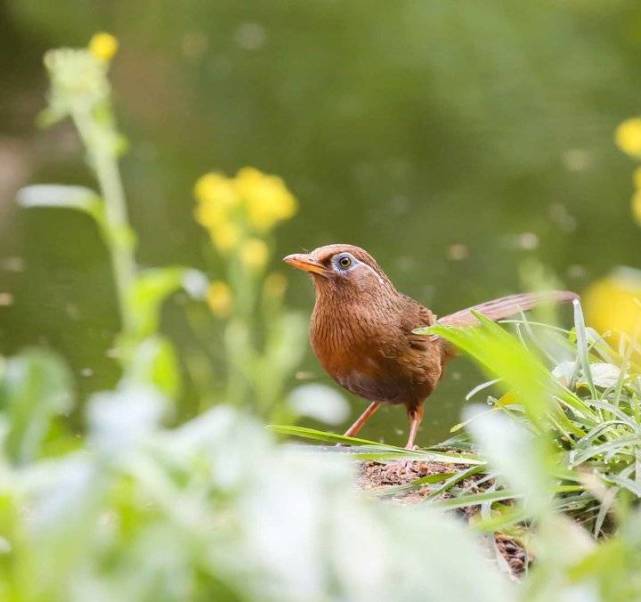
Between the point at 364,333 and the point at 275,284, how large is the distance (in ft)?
7.80

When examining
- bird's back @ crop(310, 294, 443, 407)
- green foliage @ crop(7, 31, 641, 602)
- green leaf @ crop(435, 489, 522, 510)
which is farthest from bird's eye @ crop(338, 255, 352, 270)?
green foliage @ crop(7, 31, 641, 602)

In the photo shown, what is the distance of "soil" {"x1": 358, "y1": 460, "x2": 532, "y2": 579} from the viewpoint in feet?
10.8

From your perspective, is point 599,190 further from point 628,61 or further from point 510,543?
point 510,543

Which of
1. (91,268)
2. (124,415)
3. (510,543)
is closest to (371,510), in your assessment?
(124,415)

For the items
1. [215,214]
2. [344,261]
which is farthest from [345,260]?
[215,214]

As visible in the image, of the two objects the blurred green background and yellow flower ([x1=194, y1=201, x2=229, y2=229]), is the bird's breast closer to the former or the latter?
the blurred green background

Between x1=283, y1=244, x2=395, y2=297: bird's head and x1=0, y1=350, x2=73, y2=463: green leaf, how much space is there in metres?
2.12

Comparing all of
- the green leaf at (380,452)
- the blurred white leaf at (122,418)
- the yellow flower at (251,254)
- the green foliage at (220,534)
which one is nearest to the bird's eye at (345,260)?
the green leaf at (380,452)

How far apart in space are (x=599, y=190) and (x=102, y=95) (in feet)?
21.5

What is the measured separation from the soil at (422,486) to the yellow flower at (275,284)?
8.26 feet

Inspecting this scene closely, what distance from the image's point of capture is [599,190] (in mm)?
8789

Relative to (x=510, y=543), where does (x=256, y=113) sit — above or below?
above

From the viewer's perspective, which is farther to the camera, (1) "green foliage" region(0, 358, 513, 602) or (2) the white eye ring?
(2) the white eye ring

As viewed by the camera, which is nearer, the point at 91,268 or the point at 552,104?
the point at 91,268
